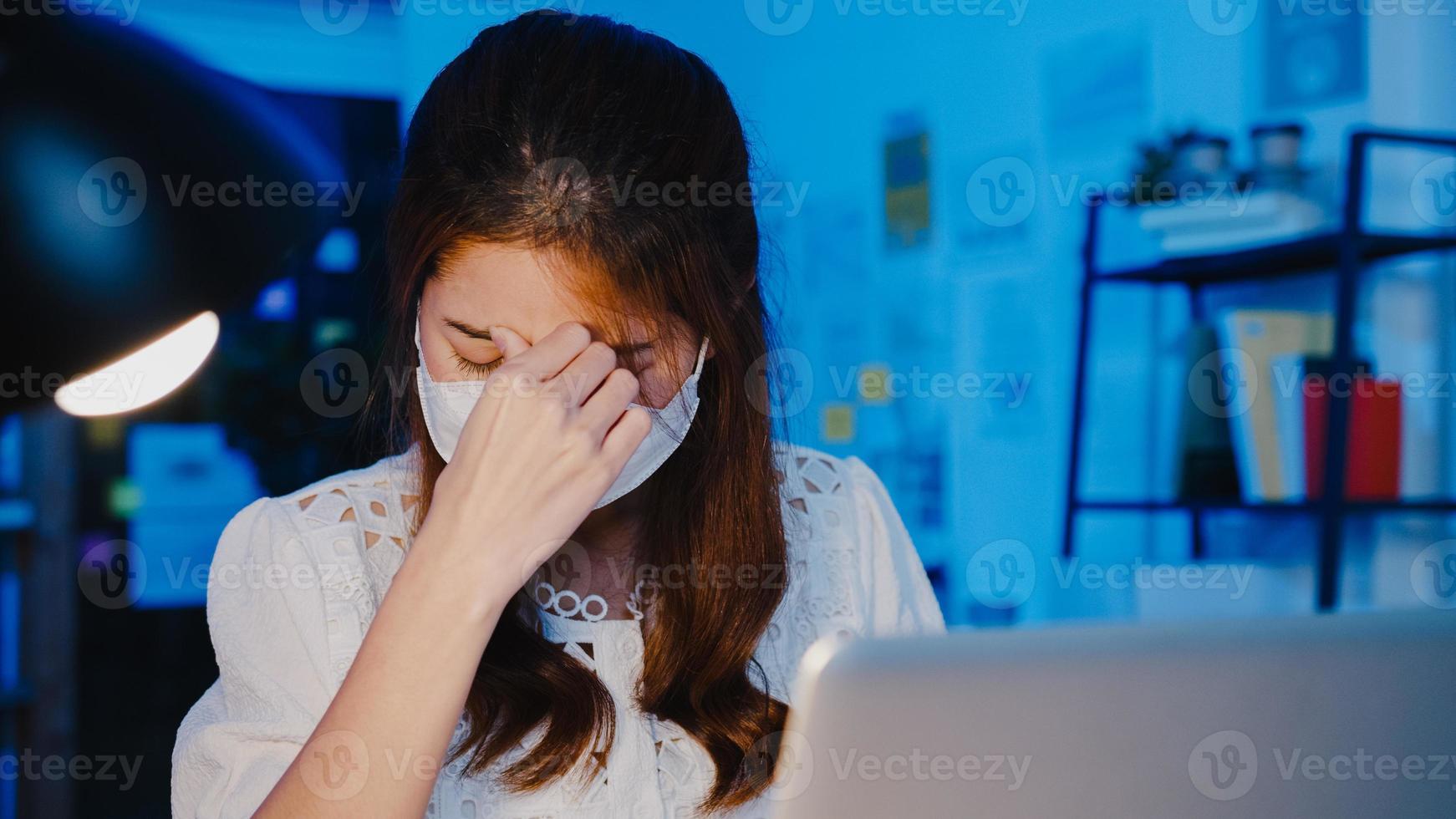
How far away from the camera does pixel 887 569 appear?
52.8 inches

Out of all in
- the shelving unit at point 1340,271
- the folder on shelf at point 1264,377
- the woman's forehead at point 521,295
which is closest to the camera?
the woman's forehead at point 521,295

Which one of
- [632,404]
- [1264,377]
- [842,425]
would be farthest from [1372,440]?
[842,425]

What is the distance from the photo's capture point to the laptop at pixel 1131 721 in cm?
47

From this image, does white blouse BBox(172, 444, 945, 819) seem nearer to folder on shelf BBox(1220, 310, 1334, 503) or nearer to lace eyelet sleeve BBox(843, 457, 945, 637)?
lace eyelet sleeve BBox(843, 457, 945, 637)

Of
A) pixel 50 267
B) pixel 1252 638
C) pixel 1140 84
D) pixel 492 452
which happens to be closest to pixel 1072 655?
pixel 1252 638

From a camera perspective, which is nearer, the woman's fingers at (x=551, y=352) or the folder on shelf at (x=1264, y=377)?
the woman's fingers at (x=551, y=352)

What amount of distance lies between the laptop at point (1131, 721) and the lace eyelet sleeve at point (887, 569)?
786mm

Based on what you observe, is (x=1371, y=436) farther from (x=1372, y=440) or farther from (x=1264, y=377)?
(x=1264, y=377)

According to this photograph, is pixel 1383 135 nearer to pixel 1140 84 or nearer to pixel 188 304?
pixel 1140 84

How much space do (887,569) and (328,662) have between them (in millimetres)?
607

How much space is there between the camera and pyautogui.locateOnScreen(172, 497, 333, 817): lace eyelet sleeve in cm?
99

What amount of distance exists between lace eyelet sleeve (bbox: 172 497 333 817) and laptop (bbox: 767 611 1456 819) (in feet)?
2.10

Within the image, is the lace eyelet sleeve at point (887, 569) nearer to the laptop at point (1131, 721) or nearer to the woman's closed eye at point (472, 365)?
the woman's closed eye at point (472, 365)

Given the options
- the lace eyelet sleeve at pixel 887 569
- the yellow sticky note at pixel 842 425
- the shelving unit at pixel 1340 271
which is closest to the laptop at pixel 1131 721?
the lace eyelet sleeve at pixel 887 569
